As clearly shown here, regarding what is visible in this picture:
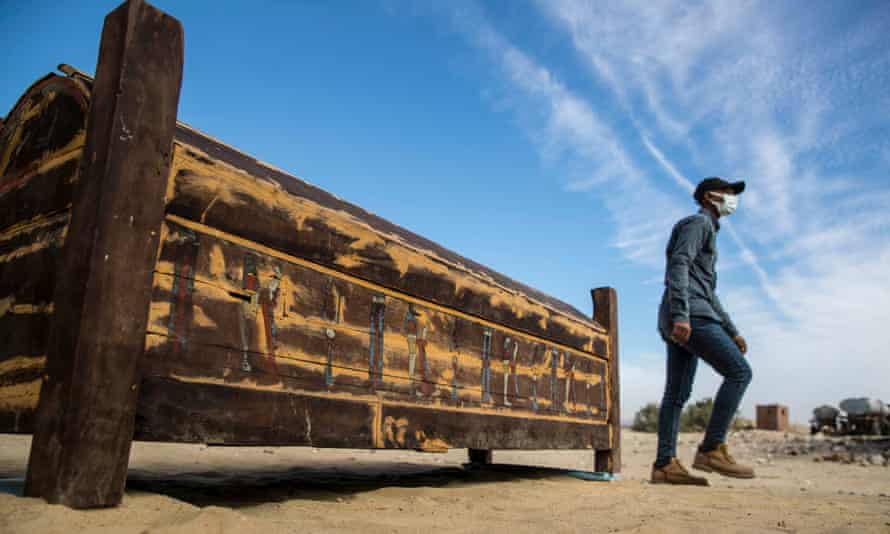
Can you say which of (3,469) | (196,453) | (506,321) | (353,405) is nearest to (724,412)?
(506,321)

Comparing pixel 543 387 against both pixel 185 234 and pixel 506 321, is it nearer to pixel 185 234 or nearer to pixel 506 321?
pixel 506 321

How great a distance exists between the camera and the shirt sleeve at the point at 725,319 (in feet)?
15.5

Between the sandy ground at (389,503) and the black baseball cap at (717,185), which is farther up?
the black baseball cap at (717,185)

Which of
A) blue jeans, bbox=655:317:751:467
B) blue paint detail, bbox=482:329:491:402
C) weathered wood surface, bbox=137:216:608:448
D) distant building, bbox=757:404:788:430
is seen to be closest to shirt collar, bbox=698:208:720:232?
blue jeans, bbox=655:317:751:467

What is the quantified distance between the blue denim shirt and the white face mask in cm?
11

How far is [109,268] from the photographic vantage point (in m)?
1.81

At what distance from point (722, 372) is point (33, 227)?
418cm

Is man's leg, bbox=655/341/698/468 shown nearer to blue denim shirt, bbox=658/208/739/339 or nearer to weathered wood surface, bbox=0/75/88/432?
blue denim shirt, bbox=658/208/739/339

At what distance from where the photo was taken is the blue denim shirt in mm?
4375

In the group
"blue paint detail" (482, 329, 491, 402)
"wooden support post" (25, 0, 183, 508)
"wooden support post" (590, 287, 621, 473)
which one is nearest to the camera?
"wooden support post" (25, 0, 183, 508)

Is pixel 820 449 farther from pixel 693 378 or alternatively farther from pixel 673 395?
pixel 673 395

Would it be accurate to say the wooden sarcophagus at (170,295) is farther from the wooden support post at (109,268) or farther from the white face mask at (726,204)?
the white face mask at (726,204)

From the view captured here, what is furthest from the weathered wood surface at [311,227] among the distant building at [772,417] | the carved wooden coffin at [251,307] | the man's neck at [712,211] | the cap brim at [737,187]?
the distant building at [772,417]

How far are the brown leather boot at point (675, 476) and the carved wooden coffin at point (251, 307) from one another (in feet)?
5.19
